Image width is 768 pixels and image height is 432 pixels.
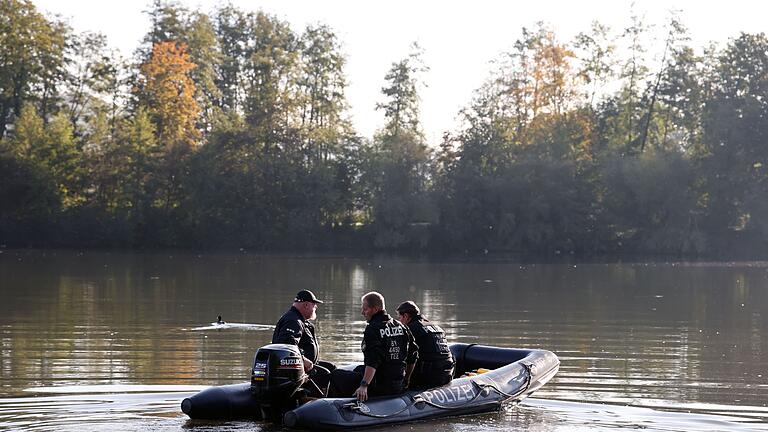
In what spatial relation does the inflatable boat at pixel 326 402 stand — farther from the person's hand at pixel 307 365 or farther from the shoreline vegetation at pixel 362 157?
the shoreline vegetation at pixel 362 157

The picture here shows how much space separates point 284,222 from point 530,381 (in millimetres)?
46516

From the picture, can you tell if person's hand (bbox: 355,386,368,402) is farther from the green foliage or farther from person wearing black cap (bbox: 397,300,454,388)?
the green foliage

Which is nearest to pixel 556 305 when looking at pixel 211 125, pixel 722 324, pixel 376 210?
pixel 722 324

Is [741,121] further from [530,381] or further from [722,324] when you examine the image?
[530,381]

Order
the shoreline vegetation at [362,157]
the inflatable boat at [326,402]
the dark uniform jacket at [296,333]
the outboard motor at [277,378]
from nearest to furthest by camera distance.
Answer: the inflatable boat at [326,402], the outboard motor at [277,378], the dark uniform jacket at [296,333], the shoreline vegetation at [362,157]

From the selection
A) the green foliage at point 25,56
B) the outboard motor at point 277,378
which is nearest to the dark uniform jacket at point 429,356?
the outboard motor at point 277,378

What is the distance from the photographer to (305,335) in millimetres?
13008

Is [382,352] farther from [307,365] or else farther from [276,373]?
[276,373]

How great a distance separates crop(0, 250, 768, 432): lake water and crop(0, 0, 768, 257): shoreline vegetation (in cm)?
1558

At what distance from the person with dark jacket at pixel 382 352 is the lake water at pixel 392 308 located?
540 millimetres

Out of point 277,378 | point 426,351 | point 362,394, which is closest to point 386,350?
point 362,394

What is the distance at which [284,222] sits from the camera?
60.4 meters

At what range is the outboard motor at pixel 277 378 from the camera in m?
12.2

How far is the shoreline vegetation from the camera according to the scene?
194 ft
